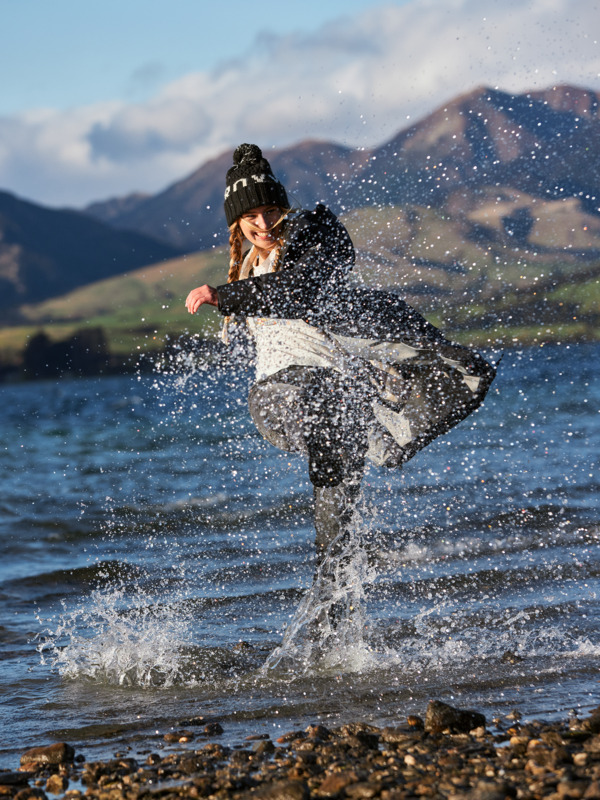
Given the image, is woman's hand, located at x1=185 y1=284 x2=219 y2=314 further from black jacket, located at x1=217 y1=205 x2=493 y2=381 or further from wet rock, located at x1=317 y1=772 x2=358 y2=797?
wet rock, located at x1=317 y1=772 x2=358 y2=797

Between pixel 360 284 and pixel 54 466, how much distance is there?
666 inches

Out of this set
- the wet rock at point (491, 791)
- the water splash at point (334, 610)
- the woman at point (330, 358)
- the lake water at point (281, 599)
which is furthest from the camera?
the water splash at point (334, 610)

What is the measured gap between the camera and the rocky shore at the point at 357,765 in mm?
3451

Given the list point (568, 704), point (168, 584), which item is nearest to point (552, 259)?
point (168, 584)

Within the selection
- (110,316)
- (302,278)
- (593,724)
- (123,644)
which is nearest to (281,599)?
(123,644)

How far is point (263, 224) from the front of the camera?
5441 millimetres

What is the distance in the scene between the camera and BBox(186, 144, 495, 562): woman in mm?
5301

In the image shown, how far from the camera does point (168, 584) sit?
8.01 metres

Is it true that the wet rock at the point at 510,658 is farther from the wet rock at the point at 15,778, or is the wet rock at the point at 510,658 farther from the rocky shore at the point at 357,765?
the wet rock at the point at 15,778

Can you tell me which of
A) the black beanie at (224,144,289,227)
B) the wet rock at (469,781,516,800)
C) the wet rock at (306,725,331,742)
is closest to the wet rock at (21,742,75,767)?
the wet rock at (306,725,331,742)

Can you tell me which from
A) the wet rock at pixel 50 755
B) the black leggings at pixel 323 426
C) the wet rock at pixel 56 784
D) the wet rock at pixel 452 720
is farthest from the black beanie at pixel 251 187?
the wet rock at pixel 56 784

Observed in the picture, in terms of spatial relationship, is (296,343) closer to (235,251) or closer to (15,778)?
(235,251)

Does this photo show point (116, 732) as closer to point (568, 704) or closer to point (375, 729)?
point (375, 729)

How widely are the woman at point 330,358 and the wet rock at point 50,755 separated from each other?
1.97m
